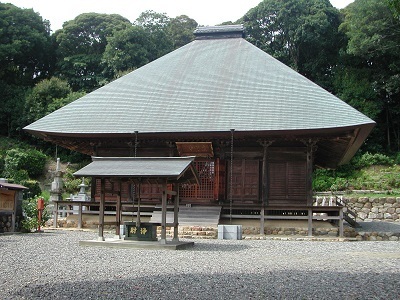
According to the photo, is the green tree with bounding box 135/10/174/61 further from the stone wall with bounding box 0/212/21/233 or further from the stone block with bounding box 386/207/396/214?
the stone wall with bounding box 0/212/21/233

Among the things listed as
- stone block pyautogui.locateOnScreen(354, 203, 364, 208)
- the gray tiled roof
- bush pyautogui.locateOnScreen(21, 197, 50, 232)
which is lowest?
stone block pyautogui.locateOnScreen(354, 203, 364, 208)

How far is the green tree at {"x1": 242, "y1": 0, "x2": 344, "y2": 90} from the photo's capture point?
1481 inches

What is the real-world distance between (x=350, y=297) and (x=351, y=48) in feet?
97.1

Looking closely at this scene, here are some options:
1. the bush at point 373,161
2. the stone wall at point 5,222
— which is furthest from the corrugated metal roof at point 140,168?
the bush at point 373,161

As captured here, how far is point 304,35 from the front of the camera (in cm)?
3750

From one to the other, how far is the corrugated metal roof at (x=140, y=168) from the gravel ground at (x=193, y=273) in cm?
161

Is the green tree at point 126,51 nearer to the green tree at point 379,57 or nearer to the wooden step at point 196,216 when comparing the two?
the green tree at point 379,57

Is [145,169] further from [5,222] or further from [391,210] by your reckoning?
[391,210]

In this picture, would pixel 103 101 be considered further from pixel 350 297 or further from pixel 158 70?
pixel 350 297

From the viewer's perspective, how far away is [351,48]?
32500 millimetres

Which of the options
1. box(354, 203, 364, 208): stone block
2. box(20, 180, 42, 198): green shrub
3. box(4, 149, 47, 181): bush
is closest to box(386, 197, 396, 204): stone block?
box(354, 203, 364, 208): stone block

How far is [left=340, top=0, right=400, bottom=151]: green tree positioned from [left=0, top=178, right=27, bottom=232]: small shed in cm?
2518

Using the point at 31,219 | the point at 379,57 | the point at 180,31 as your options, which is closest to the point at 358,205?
the point at 379,57

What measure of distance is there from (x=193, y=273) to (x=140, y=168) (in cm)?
441
